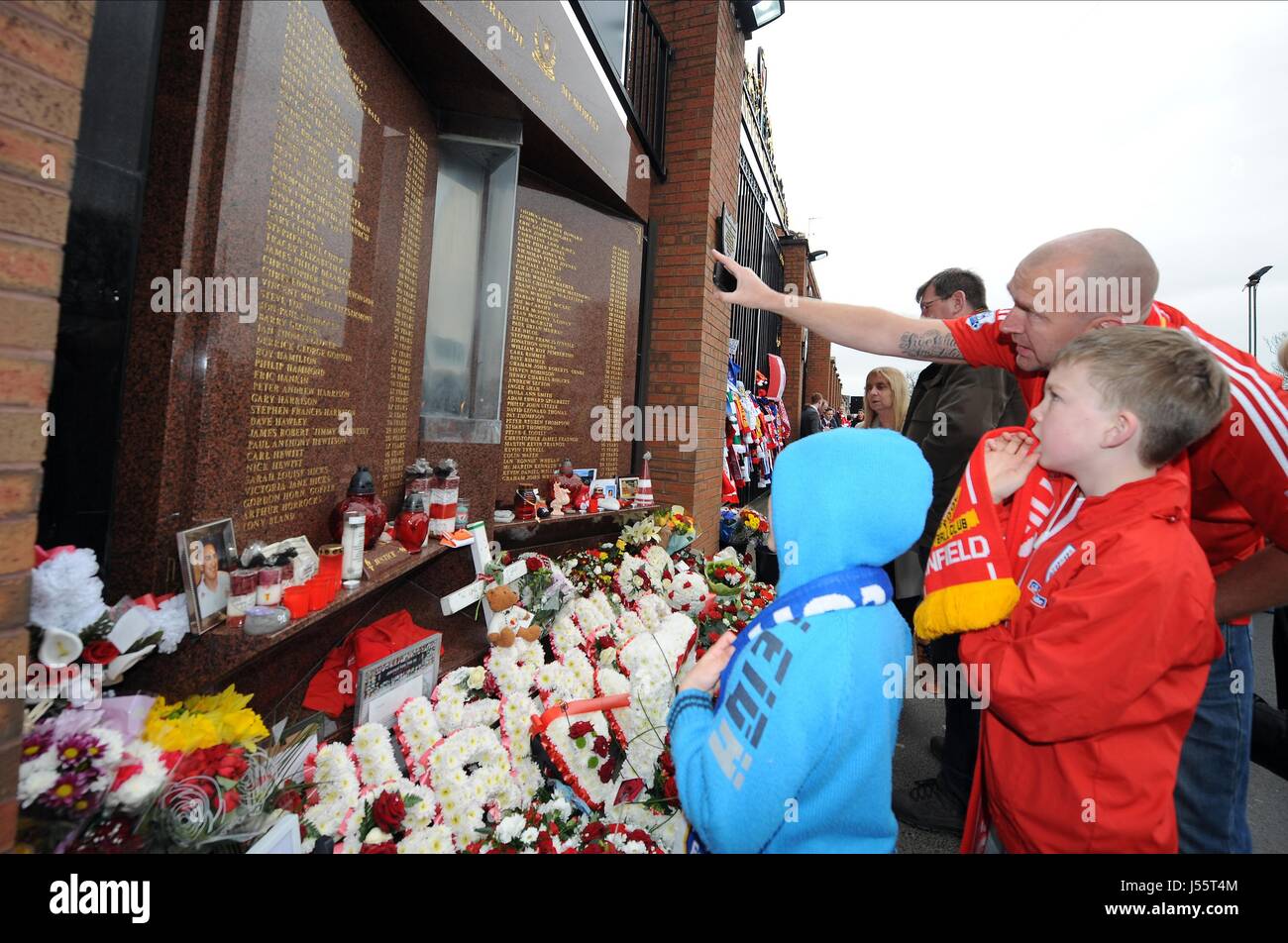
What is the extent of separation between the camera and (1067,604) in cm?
122

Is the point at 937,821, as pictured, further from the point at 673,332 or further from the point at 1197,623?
the point at 673,332

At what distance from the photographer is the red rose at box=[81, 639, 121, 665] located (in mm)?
1315

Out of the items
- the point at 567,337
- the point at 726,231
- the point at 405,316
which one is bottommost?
the point at 405,316

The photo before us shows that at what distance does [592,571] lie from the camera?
144 inches

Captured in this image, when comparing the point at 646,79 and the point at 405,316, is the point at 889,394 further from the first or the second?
the point at 646,79

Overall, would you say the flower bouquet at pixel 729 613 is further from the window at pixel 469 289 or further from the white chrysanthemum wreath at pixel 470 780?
the window at pixel 469 289

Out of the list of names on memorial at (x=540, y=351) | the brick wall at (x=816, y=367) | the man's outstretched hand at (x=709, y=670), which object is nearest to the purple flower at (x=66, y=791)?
the man's outstretched hand at (x=709, y=670)

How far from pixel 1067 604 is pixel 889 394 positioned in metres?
3.28

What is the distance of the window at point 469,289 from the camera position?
10.00ft

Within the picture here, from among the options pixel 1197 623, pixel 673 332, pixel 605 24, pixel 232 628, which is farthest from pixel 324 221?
pixel 673 332

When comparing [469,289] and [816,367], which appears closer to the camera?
[469,289]

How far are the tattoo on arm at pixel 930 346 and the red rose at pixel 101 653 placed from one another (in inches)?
111

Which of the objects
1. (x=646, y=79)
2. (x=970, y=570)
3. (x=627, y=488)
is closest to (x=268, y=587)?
(x=970, y=570)

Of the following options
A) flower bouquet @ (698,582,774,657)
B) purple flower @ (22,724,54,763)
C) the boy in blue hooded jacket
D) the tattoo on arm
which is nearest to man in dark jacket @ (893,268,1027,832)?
the tattoo on arm
